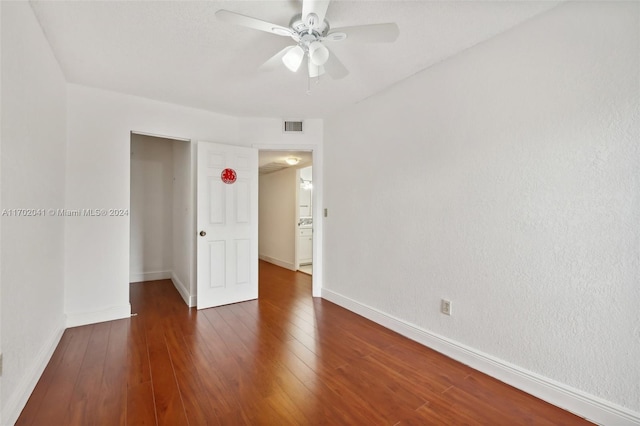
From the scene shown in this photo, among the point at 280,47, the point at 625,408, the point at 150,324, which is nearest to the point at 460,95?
the point at 280,47

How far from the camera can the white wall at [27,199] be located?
1.49 m

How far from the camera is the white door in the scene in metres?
3.32

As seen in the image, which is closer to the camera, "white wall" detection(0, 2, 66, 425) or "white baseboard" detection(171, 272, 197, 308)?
"white wall" detection(0, 2, 66, 425)

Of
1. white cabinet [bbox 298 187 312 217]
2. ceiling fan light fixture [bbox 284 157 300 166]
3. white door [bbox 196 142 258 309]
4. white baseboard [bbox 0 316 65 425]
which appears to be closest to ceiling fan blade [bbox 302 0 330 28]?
white door [bbox 196 142 258 309]

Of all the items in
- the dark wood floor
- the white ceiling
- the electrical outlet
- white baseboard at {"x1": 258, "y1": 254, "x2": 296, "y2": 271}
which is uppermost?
the white ceiling

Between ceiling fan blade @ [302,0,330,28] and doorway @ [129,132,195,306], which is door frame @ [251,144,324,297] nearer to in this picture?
doorway @ [129,132,195,306]

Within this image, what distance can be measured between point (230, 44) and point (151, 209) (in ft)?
12.1

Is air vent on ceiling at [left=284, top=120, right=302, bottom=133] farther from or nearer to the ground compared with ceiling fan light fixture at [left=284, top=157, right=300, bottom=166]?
farther from the ground

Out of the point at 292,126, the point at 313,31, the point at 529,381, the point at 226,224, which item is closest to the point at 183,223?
the point at 226,224

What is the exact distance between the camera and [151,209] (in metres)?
4.79

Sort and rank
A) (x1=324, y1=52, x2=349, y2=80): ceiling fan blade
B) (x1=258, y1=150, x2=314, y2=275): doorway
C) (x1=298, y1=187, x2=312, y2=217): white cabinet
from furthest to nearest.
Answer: (x1=298, y1=187, x2=312, y2=217): white cabinet → (x1=258, y1=150, x2=314, y2=275): doorway → (x1=324, y1=52, x2=349, y2=80): ceiling fan blade

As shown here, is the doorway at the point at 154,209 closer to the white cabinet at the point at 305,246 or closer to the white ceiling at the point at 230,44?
the white ceiling at the point at 230,44

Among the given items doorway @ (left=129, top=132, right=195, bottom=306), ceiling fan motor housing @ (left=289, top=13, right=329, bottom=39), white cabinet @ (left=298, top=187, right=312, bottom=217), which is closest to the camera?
ceiling fan motor housing @ (left=289, top=13, right=329, bottom=39)

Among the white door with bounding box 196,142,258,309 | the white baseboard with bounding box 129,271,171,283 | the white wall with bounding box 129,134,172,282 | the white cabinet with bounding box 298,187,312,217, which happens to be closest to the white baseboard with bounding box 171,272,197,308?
the white door with bounding box 196,142,258,309
